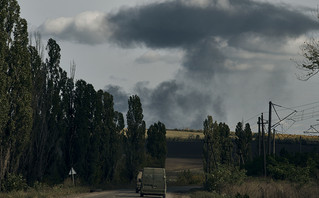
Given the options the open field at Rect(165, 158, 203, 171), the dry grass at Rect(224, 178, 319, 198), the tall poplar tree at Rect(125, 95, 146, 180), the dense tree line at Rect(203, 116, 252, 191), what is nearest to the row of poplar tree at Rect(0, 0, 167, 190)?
the tall poplar tree at Rect(125, 95, 146, 180)

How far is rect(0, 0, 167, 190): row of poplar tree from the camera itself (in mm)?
36406

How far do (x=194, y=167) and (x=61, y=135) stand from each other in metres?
64.1

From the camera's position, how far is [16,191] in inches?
1405

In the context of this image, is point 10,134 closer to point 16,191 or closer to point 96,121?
point 16,191

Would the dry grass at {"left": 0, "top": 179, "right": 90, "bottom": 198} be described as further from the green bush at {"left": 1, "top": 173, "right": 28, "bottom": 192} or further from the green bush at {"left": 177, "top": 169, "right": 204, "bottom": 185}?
the green bush at {"left": 177, "top": 169, "right": 204, "bottom": 185}

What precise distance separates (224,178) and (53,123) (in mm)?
18033

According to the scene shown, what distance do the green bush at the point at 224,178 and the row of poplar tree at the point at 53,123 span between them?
52.1 ft

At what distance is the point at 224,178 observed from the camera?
1646 inches

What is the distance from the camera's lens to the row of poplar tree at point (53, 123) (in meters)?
36.4

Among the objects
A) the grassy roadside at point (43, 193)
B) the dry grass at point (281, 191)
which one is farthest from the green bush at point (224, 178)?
the grassy roadside at point (43, 193)

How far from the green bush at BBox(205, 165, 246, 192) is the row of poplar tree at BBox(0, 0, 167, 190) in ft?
52.1

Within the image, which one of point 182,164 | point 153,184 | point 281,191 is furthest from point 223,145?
point 281,191

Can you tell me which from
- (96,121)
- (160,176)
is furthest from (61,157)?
(160,176)

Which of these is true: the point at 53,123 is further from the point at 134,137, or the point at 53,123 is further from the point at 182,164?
the point at 182,164
